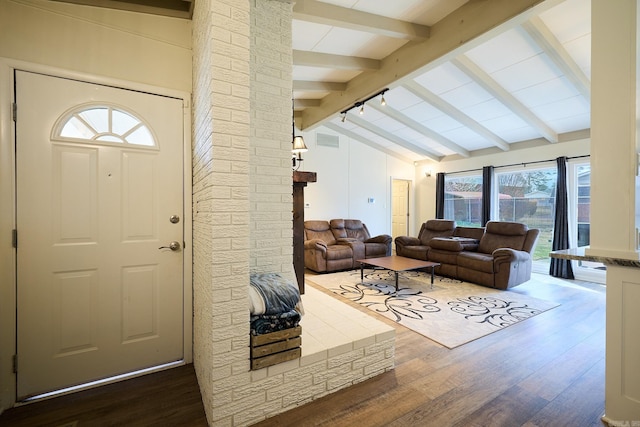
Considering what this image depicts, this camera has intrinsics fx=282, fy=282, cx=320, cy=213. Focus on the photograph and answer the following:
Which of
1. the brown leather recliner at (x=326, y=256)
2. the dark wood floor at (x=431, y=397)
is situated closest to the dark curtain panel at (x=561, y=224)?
the dark wood floor at (x=431, y=397)

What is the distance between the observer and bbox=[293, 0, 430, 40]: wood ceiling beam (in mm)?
2537

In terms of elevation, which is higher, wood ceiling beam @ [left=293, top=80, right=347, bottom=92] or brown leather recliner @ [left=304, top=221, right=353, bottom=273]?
wood ceiling beam @ [left=293, top=80, right=347, bottom=92]

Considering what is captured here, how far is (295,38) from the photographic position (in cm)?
316

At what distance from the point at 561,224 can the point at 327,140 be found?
15.4 ft

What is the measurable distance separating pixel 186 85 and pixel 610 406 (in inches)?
130

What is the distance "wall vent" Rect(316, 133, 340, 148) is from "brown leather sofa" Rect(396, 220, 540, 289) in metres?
2.69

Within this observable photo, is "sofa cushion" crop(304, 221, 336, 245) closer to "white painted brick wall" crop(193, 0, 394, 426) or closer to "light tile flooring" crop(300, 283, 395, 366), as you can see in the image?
"light tile flooring" crop(300, 283, 395, 366)

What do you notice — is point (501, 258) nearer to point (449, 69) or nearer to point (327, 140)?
point (449, 69)

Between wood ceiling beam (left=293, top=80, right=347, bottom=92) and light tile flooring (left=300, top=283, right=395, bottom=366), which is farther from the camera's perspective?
wood ceiling beam (left=293, top=80, right=347, bottom=92)

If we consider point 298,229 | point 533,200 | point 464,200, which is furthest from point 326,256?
point 533,200

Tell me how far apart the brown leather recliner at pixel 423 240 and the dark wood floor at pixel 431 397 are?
2919 mm

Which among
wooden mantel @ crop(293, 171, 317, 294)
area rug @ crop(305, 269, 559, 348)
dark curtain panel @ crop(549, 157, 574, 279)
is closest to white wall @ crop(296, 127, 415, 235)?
area rug @ crop(305, 269, 559, 348)

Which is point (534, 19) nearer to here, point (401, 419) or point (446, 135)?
point (446, 135)

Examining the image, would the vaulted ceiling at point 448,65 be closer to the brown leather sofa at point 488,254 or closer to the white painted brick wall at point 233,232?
the white painted brick wall at point 233,232
